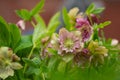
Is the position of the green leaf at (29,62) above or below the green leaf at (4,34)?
below

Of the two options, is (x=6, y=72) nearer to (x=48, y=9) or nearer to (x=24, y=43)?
(x=24, y=43)

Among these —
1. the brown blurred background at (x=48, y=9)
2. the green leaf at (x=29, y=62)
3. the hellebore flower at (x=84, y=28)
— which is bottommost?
the green leaf at (x=29, y=62)

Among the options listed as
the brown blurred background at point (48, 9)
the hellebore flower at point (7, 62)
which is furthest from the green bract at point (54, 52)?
the brown blurred background at point (48, 9)

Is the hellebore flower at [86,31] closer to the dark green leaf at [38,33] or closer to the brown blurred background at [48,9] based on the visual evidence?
the dark green leaf at [38,33]

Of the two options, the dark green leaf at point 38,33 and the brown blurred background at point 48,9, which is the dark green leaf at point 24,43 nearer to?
the dark green leaf at point 38,33

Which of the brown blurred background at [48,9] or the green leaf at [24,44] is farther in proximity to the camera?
the brown blurred background at [48,9]

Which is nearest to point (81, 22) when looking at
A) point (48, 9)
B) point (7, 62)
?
point (7, 62)

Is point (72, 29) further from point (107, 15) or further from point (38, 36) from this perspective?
point (107, 15)

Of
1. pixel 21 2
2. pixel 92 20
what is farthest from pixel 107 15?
pixel 92 20

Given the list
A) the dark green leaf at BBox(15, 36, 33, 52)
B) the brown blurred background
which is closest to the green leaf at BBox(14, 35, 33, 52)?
the dark green leaf at BBox(15, 36, 33, 52)
